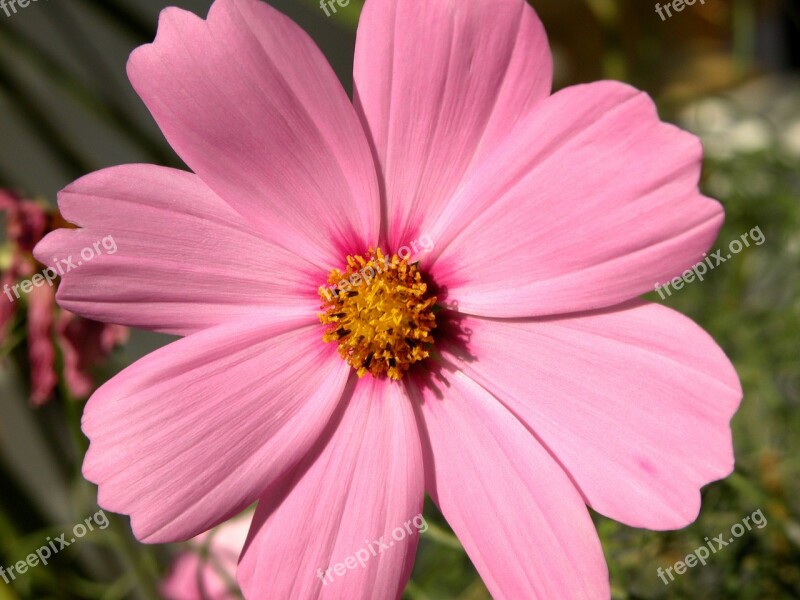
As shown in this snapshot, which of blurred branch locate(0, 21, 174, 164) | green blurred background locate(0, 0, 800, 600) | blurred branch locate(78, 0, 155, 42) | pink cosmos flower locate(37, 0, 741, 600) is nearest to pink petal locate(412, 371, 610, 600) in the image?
pink cosmos flower locate(37, 0, 741, 600)

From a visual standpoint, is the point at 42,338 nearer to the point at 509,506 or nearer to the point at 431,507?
the point at 509,506

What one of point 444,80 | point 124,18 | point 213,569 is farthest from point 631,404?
point 124,18

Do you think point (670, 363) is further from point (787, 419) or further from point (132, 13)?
point (132, 13)

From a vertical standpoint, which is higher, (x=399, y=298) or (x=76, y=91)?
(x=76, y=91)

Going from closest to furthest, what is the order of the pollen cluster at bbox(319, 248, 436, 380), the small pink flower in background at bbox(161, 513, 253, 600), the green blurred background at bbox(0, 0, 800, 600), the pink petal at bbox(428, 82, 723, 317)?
1. the pink petal at bbox(428, 82, 723, 317)
2. the pollen cluster at bbox(319, 248, 436, 380)
3. the green blurred background at bbox(0, 0, 800, 600)
4. the small pink flower in background at bbox(161, 513, 253, 600)

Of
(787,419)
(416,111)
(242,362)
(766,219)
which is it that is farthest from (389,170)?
(766,219)

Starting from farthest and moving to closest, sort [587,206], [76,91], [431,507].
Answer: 1. [431,507]
2. [76,91]
3. [587,206]

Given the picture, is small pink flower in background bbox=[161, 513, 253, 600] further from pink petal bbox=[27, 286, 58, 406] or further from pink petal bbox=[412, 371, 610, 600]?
pink petal bbox=[412, 371, 610, 600]
